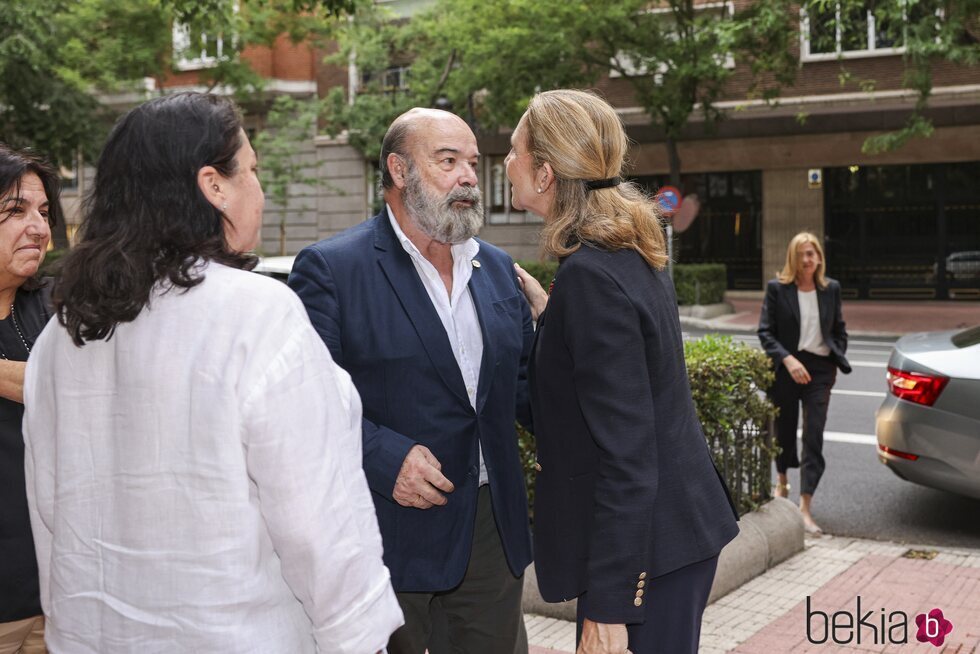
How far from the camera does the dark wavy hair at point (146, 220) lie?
1930mm

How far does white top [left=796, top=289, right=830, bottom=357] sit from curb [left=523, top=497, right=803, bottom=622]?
1.42m

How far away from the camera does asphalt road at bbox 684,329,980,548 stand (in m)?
7.14

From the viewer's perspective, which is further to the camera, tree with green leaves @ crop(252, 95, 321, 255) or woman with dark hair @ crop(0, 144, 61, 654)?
tree with green leaves @ crop(252, 95, 321, 255)

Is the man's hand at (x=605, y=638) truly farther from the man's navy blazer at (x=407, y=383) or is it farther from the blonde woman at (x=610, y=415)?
the man's navy blazer at (x=407, y=383)

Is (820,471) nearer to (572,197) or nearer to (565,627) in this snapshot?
(565,627)

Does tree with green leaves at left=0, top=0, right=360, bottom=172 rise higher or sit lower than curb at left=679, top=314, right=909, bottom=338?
higher

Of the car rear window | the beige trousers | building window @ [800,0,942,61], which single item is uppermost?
building window @ [800,0,942,61]

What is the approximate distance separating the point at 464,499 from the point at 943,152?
26812mm

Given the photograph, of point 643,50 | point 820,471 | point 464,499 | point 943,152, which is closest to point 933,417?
point 820,471

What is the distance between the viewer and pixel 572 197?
9.07 feet

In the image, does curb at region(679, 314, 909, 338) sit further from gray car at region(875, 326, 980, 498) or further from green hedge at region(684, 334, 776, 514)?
green hedge at region(684, 334, 776, 514)

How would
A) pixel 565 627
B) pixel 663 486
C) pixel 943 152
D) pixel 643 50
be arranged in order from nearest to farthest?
pixel 663 486 < pixel 565 627 < pixel 643 50 < pixel 943 152

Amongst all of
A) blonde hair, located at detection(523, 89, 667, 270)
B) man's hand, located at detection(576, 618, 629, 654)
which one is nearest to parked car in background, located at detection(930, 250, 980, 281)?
blonde hair, located at detection(523, 89, 667, 270)

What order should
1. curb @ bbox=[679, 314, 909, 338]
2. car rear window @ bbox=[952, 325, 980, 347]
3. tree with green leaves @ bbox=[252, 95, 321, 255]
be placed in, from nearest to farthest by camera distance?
1. car rear window @ bbox=[952, 325, 980, 347]
2. curb @ bbox=[679, 314, 909, 338]
3. tree with green leaves @ bbox=[252, 95, 321, 255]
